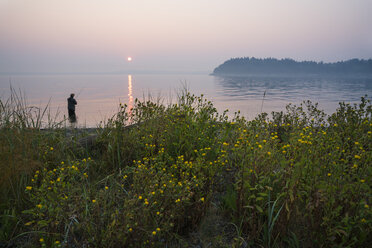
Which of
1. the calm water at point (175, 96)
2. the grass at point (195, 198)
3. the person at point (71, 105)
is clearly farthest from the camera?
the calm water at point (175, 96)

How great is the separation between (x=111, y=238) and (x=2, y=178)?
7.19ft

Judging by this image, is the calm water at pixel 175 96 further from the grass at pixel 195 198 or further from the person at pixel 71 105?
the grass at pixel 195 198

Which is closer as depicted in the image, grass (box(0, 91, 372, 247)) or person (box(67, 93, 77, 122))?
grass (box(0, 91, 372, 247))

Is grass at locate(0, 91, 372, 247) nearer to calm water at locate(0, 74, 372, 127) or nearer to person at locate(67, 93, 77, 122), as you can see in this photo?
calm water at locate(0, 74, 372, 127)

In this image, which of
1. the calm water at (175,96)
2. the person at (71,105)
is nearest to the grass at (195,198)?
the calm water at (175,96)

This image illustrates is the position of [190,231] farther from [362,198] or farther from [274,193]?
[362,198]

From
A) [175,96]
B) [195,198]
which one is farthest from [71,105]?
[175,96]

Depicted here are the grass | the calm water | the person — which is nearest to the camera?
the grass

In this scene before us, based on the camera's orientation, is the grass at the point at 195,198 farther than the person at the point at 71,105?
No

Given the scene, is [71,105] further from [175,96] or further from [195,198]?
[175,96]

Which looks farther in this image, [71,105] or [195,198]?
[71,105]

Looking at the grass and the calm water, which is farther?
the calm water

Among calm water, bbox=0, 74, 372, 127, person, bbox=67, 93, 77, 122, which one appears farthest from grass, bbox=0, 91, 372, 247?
person, bbox=67, 93, 77, 122

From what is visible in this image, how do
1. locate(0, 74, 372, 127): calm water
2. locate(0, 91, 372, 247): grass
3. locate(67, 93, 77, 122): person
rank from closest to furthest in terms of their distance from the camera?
locate(0, 91, 372, 247): grass, locate(67, 93, 77, 122): person, locate(0, 74, 372, 127): calm water
